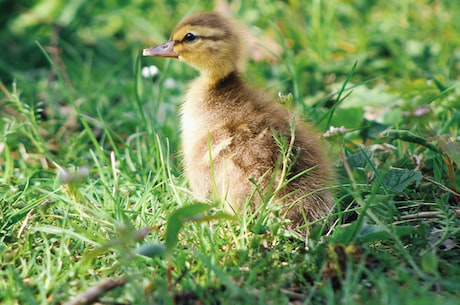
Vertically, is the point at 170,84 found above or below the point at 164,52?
below

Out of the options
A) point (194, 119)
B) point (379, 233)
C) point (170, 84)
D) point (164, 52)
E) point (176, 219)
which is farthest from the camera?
point (170, 84)

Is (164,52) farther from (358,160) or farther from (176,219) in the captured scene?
(176,219)

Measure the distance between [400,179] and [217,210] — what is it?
714mm

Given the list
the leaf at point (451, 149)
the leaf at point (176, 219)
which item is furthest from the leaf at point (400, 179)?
the leaf at point (176, 219)

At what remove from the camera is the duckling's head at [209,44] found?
279 centimetres

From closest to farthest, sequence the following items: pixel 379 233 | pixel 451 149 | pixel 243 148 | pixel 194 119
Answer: pixel 379 233 → pixel 243 148 → pixel 451 149 → pixel 194 119

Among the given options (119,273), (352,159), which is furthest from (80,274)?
(352,159)

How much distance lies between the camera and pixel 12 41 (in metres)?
4.94

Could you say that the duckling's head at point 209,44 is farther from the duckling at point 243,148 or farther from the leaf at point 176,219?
the leaf at point 176,219

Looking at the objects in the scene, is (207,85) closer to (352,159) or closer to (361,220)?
(352,159)

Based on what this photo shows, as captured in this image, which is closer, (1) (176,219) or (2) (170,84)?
(1) (176,219)

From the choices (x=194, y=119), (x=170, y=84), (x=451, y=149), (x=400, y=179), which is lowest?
(x=170, y=84)

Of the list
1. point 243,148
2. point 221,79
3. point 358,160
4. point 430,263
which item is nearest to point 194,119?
point 221,79

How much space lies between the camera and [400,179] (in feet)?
8.48
